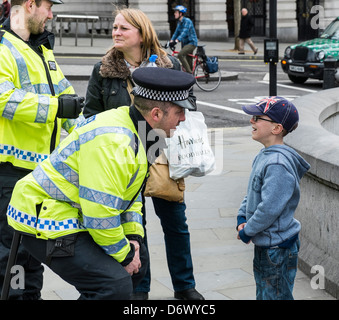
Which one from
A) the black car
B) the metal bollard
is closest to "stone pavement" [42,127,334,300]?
the metal bollard

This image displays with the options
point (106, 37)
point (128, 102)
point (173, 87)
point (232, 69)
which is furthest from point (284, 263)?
point (106, 37)

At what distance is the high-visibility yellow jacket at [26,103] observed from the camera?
3.99 meters

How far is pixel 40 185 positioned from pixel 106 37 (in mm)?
30921

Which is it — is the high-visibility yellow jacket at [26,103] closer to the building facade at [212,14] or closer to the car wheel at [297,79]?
the car wheel at [297,79]

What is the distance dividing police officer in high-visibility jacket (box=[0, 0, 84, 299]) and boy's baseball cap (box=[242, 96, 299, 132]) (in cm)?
100

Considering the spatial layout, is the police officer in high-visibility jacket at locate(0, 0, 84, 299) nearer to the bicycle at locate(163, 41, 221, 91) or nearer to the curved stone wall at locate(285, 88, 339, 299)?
the curved stone wall at locate(285, 88, 339, 299)

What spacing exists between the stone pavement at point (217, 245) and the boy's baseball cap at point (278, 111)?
1.32 m

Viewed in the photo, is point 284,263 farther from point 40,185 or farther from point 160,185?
point 40,185

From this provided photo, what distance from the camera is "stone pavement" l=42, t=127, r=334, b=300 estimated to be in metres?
4.84

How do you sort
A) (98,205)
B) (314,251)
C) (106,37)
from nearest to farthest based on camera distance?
(98,205), (314,251), (106,37)

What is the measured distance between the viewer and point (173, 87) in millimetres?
3291

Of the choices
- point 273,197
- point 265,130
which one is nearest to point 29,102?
point 265,130

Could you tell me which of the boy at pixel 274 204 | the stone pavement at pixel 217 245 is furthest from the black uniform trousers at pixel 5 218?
the boy at pixel 274 204

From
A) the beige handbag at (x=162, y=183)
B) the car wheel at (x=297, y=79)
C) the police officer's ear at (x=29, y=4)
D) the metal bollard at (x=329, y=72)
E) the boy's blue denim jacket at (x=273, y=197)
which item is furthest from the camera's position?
the car wheel at (x=297, y=79)
